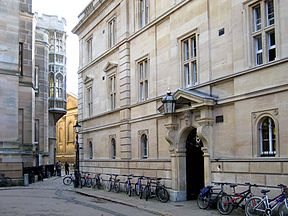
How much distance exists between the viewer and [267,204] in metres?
13.1

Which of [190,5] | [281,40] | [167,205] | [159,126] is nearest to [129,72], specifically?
[159,126]

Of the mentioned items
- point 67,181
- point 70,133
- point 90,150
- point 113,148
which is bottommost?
point 67,181

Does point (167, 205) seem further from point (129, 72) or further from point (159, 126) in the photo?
point (129, 72)

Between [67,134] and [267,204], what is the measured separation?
208ft

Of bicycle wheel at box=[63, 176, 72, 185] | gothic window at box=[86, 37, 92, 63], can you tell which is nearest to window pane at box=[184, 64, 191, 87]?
gothic window at box=[86, 37, 92, 63]

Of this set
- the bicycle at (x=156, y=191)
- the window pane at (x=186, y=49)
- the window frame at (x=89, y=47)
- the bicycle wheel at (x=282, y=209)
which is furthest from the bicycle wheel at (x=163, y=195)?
the window frame at (x=89, y=47)

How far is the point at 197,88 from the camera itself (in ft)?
59.0

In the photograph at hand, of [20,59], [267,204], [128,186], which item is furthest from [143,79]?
[20,59]

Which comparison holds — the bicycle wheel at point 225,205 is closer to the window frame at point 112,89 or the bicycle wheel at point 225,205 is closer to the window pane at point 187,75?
the window pane at point 187,75

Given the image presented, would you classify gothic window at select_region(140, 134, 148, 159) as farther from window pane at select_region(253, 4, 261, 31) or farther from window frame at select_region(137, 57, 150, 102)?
window pane at select_region(253, 4, 261, 31)

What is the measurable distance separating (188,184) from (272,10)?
27.0ft

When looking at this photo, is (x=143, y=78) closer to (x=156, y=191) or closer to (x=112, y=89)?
(x=112, y=89)

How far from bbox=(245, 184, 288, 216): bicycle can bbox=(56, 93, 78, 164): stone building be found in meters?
59.6

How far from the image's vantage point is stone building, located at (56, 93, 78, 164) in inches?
2864
